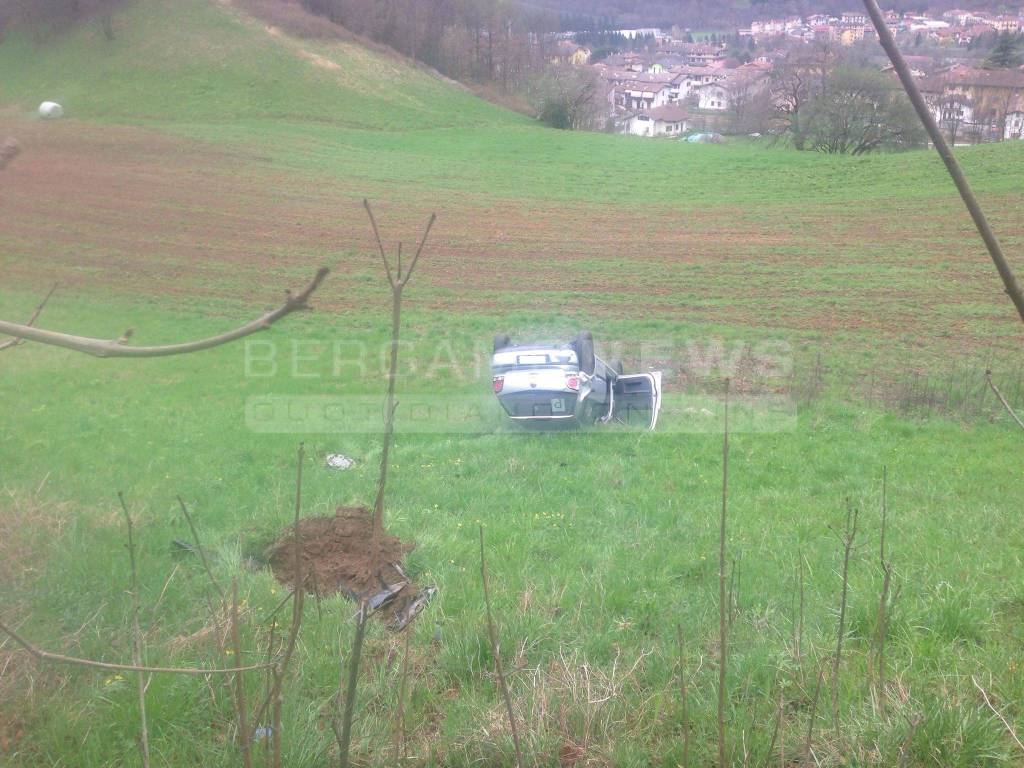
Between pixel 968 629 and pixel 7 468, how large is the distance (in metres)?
5.18

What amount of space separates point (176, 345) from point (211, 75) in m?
9.66

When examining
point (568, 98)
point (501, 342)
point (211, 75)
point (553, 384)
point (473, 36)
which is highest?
point (473, 36)

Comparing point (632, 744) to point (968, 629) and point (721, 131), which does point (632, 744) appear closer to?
point (968, 629)

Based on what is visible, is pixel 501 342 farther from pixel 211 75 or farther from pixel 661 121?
pixel 661 121

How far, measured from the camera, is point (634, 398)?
836cm

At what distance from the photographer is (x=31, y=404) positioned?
22.5 ft

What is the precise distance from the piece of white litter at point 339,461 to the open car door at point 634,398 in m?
2.79

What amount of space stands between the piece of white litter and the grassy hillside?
10.2 ft

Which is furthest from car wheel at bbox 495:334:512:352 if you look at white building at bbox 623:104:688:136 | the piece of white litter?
white building at bbox 623:104:688:136

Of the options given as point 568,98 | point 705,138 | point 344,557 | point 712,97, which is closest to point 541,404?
point 344,557

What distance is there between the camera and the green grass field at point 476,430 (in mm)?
2416

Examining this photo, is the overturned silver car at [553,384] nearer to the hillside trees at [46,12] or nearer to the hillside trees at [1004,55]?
the hillside trees at [1004,55]

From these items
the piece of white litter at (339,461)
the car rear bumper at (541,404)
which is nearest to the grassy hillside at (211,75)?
the piece of white litter at (339,461)

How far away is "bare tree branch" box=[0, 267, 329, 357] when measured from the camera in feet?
3.01
